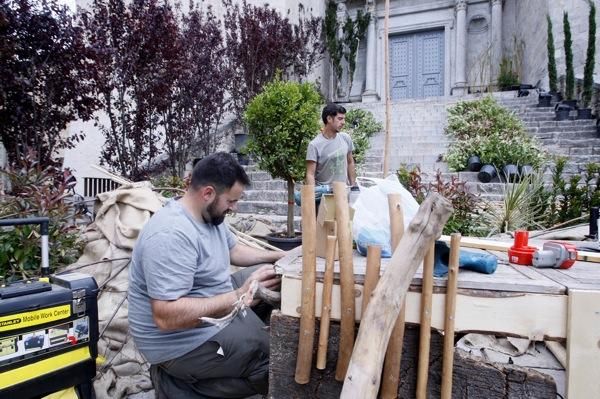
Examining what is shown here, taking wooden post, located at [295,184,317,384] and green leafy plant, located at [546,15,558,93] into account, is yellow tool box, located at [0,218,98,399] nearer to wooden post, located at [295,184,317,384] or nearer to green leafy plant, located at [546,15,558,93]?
wooden post, located at [295,184,317,384]

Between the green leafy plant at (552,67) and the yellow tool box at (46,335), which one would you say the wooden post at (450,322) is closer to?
the yellow tool box at (46,335)

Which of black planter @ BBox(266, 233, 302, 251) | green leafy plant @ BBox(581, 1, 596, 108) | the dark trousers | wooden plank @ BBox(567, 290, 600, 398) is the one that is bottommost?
the dark trousers

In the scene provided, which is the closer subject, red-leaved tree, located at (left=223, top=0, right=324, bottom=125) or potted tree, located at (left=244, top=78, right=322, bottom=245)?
potted tree, located at (left=244, top=78, right=322, bottom=245)

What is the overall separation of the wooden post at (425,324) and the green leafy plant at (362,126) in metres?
6.89

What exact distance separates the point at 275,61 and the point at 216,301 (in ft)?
27.9

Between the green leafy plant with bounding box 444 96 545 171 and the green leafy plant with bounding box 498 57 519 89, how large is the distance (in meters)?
2.89

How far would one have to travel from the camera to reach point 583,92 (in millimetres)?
8930

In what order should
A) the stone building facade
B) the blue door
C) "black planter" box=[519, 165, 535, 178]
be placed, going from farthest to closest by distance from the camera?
1. the blue door
2. the stone building facade
3. "black planter" box=[519, 165, 535, 178]

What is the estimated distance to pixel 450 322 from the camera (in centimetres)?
119

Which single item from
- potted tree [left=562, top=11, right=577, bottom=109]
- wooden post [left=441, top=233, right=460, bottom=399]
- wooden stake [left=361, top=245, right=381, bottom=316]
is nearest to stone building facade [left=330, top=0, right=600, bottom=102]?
potted tree [left=562, top=11, right=577, bottom=109]

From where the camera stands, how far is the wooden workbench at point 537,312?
1.13m

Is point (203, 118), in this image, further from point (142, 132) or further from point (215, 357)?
point (215, 357)

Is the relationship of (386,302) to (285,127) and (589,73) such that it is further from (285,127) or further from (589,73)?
(589,73)

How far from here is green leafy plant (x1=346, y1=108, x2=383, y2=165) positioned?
814 centimetres
